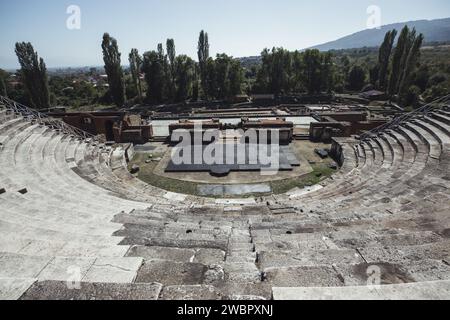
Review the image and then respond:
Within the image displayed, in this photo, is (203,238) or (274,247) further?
(203,238)

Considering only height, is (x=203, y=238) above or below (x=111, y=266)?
below

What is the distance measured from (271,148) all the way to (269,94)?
1096 inches

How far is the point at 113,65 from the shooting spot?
37594 millimetres

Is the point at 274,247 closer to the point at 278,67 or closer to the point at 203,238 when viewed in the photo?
the point at 203,238

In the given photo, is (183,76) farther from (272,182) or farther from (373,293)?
(373,293)

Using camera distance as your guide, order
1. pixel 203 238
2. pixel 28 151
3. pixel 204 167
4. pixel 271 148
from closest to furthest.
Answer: pixel 203 238 → pixel 28 151 → pixel 204 167 → pixel 271 148

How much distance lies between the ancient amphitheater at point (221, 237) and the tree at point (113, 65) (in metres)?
Result: 27.4

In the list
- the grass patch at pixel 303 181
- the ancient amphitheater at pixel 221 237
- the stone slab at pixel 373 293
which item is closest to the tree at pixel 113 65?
the ancient amphitheater at pixel 221 237

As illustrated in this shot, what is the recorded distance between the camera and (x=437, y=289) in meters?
2.49

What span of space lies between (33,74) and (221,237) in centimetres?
4001

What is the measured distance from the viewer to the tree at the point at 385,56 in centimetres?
4403

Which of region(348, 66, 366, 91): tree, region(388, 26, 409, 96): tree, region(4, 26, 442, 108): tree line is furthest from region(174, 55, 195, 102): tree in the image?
region(348, 66, 366, 91): tree

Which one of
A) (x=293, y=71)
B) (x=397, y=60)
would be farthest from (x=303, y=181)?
(x=397, y=60)
